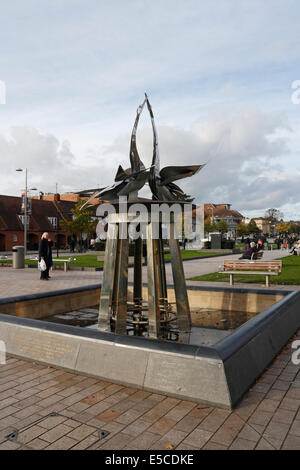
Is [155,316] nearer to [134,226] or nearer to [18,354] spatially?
[134,226]

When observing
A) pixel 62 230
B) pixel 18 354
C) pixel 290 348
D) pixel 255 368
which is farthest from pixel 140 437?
pixel 62 230

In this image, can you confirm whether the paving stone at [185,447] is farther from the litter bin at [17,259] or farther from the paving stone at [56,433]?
the litter bin at [17,259]

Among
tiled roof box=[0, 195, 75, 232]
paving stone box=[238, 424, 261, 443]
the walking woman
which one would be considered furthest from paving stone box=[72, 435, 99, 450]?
tiled roof box=[0, 195, 75, 232]

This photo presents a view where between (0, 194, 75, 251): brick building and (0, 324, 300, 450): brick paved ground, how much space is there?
39.2 meters

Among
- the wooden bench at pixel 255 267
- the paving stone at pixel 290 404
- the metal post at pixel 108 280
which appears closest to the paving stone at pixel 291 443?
the paving stone at pixel 290 404

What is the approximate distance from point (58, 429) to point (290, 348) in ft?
12.6

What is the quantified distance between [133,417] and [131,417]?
0.02 m

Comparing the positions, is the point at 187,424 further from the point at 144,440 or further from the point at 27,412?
the point at 27,412

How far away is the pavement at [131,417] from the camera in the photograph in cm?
319

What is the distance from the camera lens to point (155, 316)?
18.5 ft

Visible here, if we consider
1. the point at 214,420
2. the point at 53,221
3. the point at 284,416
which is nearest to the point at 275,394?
the point at 284,416

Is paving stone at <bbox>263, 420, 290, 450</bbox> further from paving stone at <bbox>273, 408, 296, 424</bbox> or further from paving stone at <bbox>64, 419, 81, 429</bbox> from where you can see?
paving stone at <bbox>64, 419, 81, 429</bbox>

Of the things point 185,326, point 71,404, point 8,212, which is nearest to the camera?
point 71,404

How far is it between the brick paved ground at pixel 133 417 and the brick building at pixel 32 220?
129 feet
